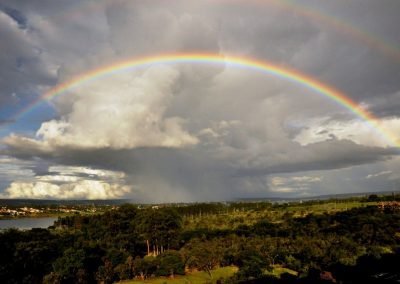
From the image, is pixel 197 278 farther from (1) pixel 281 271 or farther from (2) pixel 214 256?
(1) pixel 281 271

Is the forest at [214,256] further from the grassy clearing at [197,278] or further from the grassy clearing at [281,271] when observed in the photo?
the grassy clearing at [197,278]

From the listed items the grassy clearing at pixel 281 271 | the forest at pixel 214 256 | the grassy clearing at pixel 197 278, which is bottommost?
the grassy clearing at pixel 281 271

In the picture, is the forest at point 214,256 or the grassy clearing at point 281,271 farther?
the grassy clearing at point 281,271

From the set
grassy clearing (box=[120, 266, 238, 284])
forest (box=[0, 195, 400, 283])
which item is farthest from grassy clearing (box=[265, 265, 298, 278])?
grassy clearing (box=[120, 266, 238, 284])

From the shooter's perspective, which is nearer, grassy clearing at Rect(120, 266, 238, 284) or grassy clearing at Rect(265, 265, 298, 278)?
grassy clearing at Rect(120, 266, 238, 284)

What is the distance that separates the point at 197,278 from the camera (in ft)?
150

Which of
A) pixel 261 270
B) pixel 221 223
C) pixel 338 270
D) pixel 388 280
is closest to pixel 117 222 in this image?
pixel 221 223

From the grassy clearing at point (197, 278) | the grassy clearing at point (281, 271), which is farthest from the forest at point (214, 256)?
the grassy clearing at point (197, 278)

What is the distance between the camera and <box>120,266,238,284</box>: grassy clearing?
43094 millimetres

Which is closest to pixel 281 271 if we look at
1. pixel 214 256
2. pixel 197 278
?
pixel 214 256

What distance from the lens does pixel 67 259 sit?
140ft

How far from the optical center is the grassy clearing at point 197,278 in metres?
43.1

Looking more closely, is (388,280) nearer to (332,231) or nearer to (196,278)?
(196,278)

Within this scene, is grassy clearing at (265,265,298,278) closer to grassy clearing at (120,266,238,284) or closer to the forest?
the forest
